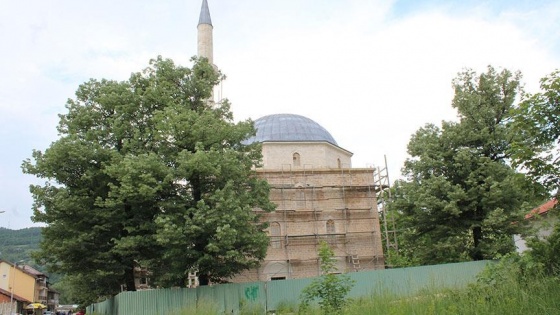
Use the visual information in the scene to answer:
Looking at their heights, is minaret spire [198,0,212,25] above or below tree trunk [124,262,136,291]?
above

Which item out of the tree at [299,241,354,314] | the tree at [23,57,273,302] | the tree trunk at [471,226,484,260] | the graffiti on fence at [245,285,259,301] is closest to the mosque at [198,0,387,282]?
the tree trunk at [471,226,484,260]

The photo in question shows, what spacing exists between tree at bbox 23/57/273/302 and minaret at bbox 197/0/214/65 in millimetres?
18082

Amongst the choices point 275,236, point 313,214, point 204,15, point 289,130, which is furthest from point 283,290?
point 204,15

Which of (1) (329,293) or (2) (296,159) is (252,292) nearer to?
(1) (329,293)

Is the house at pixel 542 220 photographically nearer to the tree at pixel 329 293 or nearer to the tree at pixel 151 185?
the tree at pixel 329 293

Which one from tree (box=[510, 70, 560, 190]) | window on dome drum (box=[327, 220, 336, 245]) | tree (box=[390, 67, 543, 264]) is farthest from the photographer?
window on dome drum (box=[327, 220, 336, 245])

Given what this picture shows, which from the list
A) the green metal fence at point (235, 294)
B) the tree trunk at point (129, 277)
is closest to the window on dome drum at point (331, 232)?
the green metal fence at point (235, 294)

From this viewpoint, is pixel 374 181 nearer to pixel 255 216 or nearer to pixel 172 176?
pixel 255 216

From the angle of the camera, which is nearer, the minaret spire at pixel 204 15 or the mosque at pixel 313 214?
the mosque at pixel 313 214

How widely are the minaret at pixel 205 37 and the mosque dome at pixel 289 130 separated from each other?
286 inches

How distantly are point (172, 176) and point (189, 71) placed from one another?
19.4ft

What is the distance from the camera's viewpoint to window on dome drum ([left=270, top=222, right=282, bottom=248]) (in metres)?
29.7

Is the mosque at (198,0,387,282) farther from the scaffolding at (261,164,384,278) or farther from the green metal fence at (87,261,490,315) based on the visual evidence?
Answer: the green metal fence at (87,261,490,315)

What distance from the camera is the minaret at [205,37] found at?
3906cm
